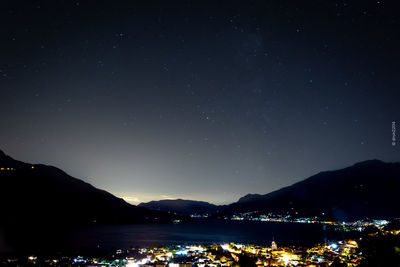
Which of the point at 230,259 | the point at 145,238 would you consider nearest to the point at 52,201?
the point at 145,238

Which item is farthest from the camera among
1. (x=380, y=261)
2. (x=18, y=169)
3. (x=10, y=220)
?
(x=18, y=169)

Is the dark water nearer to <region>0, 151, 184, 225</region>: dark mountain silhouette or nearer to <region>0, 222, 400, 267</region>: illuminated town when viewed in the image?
<region>0, 222, 400, 267</region>: illuminated town

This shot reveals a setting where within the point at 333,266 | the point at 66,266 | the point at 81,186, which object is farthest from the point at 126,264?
the point at 81,186

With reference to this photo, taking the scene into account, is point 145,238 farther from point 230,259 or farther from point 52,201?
point 52,201

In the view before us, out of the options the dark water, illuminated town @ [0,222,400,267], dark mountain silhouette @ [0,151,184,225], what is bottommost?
the dark water

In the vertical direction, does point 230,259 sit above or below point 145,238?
above

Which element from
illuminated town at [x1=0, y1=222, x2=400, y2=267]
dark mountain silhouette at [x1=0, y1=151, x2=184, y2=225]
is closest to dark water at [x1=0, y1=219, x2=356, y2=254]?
illuminated town at [x1=0, y1=222, x2=400, y2=267]

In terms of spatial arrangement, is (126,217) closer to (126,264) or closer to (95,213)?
(95,213)

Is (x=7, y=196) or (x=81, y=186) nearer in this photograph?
(x=7, y=196)
